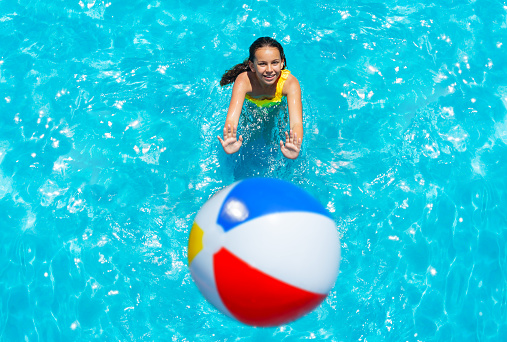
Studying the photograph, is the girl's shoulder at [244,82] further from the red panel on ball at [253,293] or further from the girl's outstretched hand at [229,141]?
the red panel on ball at [253,293]

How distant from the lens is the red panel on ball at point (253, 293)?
3.91 metres

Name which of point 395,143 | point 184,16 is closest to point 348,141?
point 395,143

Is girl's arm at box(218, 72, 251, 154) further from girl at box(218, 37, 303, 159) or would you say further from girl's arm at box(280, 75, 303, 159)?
girl's arm at box(280, 75, 303, 159)

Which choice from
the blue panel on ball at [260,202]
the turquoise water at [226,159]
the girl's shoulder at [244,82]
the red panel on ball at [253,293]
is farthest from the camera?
the girl's shoulder at [244,82]

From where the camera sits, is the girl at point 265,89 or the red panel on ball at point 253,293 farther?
the girl at point 265,89

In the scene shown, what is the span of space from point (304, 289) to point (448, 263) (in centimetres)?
303

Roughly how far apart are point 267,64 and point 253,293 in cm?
282

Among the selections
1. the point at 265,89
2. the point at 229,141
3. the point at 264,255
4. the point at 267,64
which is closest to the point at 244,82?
the point at 265,89

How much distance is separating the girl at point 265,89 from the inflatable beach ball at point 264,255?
1.45m

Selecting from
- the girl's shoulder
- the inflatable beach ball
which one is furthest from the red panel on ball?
the girl's shoulder

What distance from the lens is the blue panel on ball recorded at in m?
4.09

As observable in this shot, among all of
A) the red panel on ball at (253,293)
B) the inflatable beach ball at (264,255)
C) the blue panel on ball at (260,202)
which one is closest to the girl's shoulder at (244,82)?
the blue panel on ball at (260,202)

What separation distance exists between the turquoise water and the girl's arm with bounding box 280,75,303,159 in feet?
2.23

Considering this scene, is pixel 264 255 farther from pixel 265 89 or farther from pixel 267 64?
pixel 265 89
